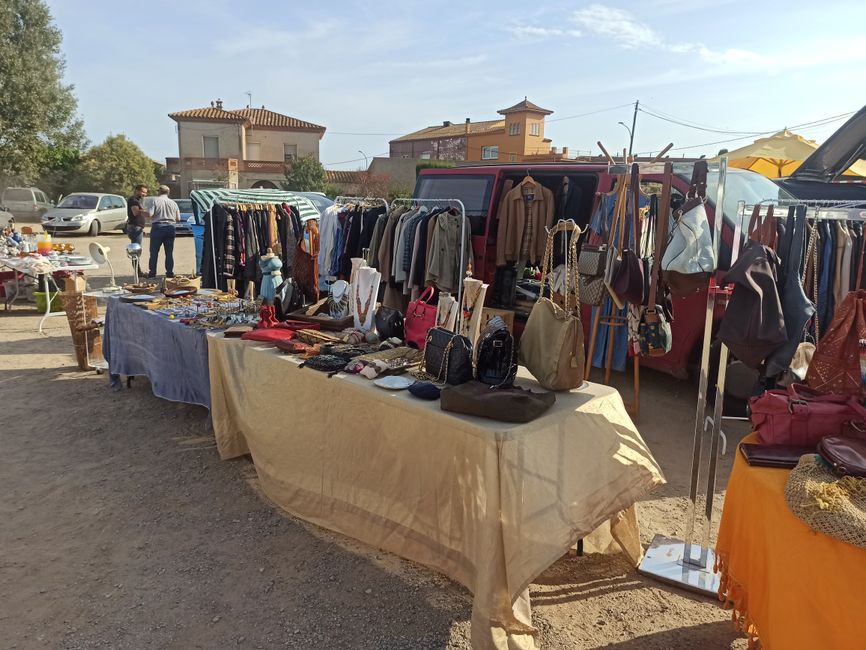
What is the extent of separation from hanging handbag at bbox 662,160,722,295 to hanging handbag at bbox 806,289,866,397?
1.71ft

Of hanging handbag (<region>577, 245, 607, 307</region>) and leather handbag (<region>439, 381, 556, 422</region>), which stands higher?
hanging handbag (<region>577, 245, 607, 307</region>)

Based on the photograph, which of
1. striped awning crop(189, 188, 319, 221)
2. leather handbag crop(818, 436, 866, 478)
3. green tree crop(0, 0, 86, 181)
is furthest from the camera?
green tree crop(0, 0, 86, 181)

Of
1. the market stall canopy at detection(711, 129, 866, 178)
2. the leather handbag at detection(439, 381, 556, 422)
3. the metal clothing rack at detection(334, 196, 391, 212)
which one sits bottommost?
the leather handbag at detection(439, 381, 556, 422)

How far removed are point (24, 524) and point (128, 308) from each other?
222 cm

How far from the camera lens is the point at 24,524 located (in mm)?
3312

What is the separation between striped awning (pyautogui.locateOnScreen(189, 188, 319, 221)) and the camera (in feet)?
27.1

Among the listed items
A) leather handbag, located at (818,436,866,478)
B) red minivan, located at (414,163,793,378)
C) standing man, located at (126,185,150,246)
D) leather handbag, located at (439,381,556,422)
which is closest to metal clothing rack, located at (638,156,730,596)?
leather handbag, located at (818,436,866,478)

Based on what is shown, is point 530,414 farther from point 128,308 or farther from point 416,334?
point 128,308

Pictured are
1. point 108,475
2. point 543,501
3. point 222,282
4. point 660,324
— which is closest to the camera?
point 543,501

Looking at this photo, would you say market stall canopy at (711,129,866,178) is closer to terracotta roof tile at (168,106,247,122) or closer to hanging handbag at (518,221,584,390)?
hanging handbag at (518,221,584,390)

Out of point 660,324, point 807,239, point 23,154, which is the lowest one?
point 660,324

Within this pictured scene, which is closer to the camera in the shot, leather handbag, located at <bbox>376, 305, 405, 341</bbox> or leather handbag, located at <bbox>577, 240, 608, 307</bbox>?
leather handbag, located at <bbox>577, 240, 608, 307</bbox>

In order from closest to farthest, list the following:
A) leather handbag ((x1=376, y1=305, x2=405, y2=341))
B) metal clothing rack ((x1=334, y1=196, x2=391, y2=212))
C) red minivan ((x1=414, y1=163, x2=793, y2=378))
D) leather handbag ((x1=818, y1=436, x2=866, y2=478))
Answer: leather handbag ((x1=818, y1=436, x2=866, y2=478)) < leather handbag ((x1=376, y1=305, x2=405, y2=341)) < red minivan ((x1=414, y1=163, x2=793, y2=378)) < metal clothing rack ((x1=334, y1=196, x2=391, y2=212))

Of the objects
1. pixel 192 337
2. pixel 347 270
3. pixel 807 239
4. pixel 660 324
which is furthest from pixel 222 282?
pixel 807 239
